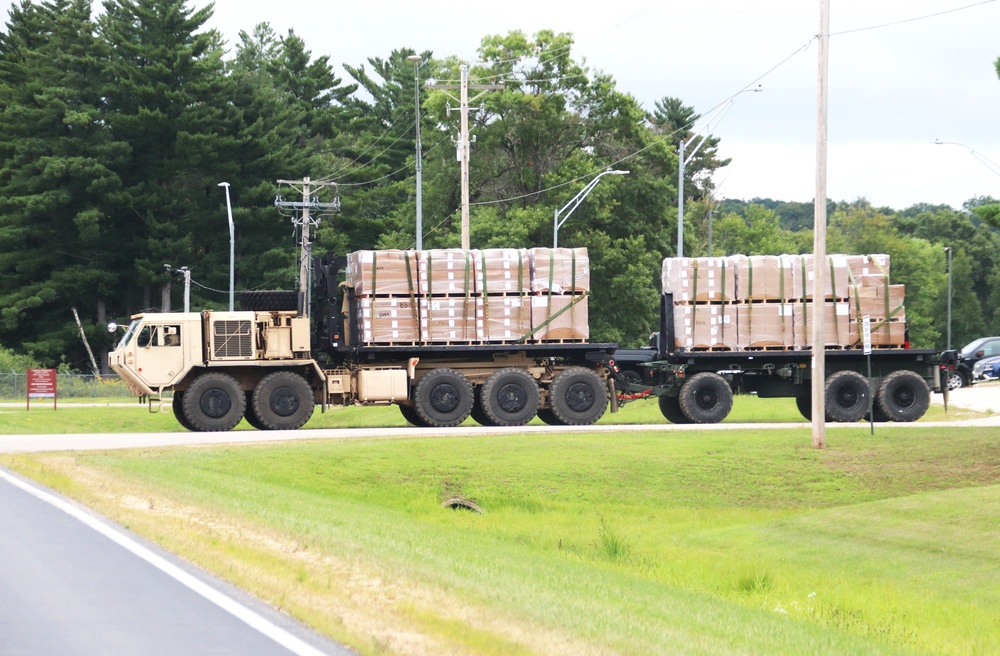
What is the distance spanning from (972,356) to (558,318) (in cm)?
3166

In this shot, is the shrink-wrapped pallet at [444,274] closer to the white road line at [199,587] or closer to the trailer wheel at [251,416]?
the trailer wheel at [251,416]

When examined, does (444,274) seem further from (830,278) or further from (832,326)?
(832,326)

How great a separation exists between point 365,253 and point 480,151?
3517 centimetres

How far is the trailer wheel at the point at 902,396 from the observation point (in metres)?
34.6

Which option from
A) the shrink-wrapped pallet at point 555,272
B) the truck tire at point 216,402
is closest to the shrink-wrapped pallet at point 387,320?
the shrink-wrapped pallet at point 555,272

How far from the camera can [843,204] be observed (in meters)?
164

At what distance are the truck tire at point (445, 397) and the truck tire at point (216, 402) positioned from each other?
4223 millimetres

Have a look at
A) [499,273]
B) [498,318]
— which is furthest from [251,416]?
[499,273]

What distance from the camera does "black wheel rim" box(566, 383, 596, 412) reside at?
33688mm

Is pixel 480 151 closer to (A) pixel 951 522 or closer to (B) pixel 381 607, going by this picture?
(A) pixel 951 522

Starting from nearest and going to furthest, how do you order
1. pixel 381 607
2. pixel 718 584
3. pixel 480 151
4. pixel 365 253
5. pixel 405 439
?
pixel 381 607 < pixel 718 584 < pixel 405 439 < pixel 365 253 < pixel 480 151

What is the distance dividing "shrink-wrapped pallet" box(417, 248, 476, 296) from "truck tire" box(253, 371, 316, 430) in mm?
3676

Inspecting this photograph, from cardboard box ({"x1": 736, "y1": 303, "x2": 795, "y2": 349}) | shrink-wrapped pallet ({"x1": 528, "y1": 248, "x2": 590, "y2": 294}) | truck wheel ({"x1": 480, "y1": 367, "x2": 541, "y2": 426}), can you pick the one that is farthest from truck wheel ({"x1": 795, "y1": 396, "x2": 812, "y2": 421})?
truck wheel ({"x1": 480, "y1": 367, "x2": 541, "y2": 426})

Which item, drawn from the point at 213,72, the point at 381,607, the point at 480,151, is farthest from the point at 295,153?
the point at 381,607
